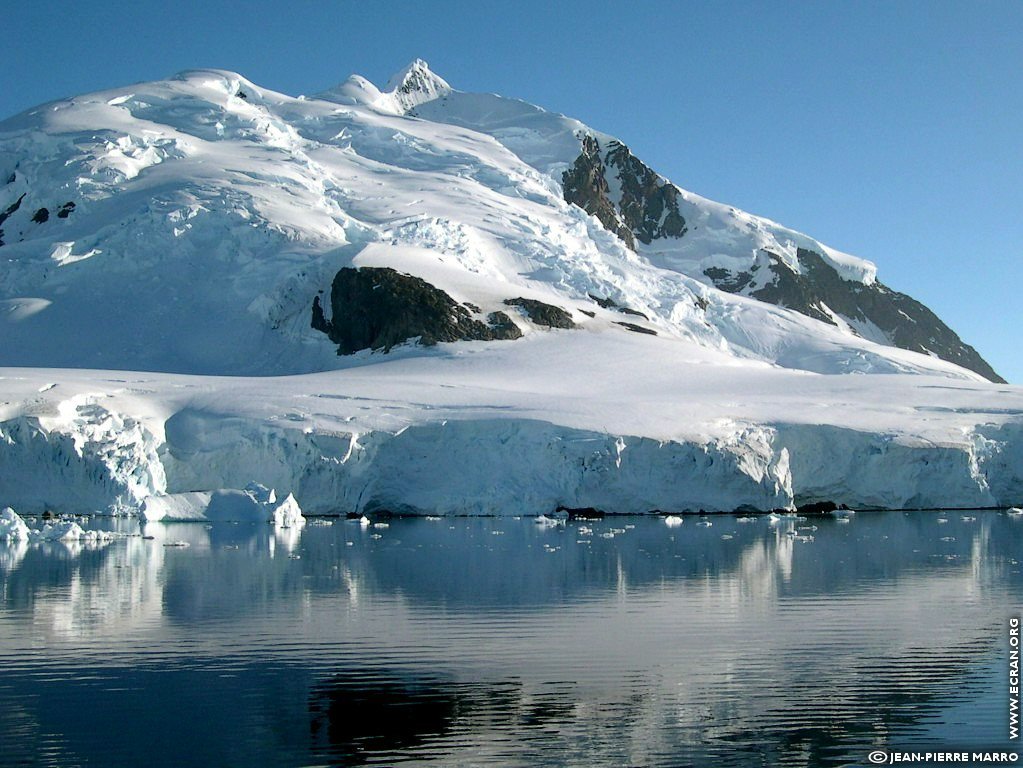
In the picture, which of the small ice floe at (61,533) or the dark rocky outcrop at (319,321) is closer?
the small ice floe at (61,533)

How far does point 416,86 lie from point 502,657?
120530 millimetres

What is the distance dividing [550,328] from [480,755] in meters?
58.0

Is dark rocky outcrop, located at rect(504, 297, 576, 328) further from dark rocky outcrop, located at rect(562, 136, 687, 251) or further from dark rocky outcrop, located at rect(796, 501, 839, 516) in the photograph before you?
dark rocky outcrop, located at rect(562, 136, 687, 251)

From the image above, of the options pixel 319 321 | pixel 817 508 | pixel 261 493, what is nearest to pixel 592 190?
pixel 319 321

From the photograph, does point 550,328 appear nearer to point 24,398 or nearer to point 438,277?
point 438,277

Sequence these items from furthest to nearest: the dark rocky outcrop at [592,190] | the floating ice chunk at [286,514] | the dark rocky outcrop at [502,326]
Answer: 1. the dark rocky outcrop at [592,190]
2. the dark rocky outcrop at [502,326]
3. the floating ice chunk at [286,514]

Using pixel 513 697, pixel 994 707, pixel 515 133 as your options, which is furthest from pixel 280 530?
pixel 515 133

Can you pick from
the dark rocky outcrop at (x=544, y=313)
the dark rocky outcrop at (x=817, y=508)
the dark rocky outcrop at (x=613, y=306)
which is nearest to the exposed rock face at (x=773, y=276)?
the dark rocky outcrop at (x=613, y=306)

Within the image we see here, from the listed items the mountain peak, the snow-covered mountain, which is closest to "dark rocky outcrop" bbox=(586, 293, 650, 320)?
the snow-covered mountain

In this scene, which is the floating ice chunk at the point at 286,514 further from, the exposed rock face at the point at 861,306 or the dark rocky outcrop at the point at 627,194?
the exposed rock face at the point at 861,306

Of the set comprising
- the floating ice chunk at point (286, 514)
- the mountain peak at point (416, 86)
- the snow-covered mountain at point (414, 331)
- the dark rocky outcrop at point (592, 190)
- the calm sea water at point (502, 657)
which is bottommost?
the calm sea water at point (502, 657)

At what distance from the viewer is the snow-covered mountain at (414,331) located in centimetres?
4731

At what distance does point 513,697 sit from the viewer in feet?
49.3

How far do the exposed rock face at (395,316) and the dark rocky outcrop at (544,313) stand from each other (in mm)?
2237
